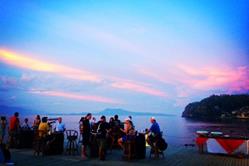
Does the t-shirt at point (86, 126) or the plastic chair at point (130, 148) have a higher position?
the t-shirt at point (86, 126)

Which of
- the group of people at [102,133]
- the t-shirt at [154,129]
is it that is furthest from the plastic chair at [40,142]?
the t-shirt at [154,129]

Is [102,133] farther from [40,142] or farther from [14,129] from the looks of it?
[14,129]

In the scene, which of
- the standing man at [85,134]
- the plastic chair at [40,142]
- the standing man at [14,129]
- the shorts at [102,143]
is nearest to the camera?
the shorts at [102,143]

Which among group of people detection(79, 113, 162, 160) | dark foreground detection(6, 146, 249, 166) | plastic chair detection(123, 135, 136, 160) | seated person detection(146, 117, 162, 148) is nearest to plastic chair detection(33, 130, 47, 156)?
dark foreground detection(6, 146, 249, 166)

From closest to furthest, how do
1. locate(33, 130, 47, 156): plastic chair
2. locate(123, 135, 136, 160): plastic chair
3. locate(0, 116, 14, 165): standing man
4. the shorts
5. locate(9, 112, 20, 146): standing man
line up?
locate(0, 116, 14, 165): standing man < the shorts < locate(123, 135, 136, 160): plastic chair < locate(33, 130, 47, 156): plastic chair < locate(9, 112, 20, 146): standing man

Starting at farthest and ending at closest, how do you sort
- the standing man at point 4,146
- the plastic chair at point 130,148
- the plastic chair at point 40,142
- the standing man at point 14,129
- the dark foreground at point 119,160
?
the standing man at point 14,129
the plastic chair at point 40,142
the plastic chair at point 130,148
the dark foreground at point 119,160
the standing man at point 4,146

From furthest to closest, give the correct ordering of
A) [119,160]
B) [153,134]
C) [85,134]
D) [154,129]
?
[153,134]
[154,129]
[85,134]
[119,160]

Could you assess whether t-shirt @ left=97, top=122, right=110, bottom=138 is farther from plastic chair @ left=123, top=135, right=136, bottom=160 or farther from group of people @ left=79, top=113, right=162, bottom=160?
plastic chair @ left=123, top=135, right=136, bottom=160

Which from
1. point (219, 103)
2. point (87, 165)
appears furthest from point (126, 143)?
point (219, 103)

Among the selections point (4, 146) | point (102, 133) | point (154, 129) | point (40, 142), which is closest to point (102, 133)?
point (102, 133)

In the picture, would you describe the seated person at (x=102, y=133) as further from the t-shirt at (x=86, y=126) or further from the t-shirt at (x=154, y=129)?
the t-shirt at (x=154, y=129)

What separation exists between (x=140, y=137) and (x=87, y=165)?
315 cm

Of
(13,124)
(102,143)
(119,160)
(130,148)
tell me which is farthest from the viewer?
(13,124)

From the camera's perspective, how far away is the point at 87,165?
12242 mm
